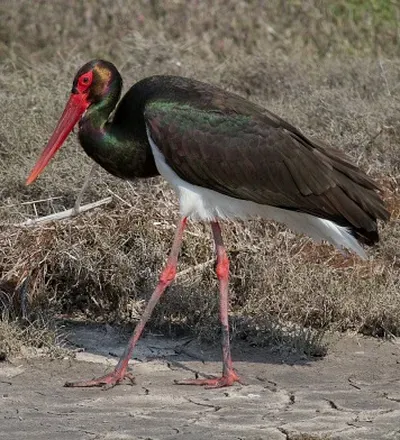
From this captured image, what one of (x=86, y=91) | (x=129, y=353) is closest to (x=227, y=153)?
(x=86, y=91)

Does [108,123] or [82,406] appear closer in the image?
[82,406]

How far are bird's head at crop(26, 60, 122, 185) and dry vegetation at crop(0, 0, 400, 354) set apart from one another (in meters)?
0.87

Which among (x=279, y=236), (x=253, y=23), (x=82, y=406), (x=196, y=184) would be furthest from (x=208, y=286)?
(x=253, y=23)

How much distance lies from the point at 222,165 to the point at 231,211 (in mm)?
256

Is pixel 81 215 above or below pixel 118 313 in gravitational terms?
above

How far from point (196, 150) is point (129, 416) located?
146cm

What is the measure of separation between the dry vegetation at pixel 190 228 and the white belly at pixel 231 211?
2.21 feet

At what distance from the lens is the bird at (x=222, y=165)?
6.50 m

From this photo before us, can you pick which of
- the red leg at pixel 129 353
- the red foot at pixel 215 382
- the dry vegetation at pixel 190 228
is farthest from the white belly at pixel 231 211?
the red foot at pixel 215 382

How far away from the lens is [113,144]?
6621 mm

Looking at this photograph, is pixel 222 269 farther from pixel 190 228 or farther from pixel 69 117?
pixel 69 117

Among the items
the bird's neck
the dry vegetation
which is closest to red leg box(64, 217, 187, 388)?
the bird's neck

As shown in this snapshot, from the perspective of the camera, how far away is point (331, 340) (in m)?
7.16

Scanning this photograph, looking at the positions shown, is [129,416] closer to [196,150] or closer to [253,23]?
[196,150]
